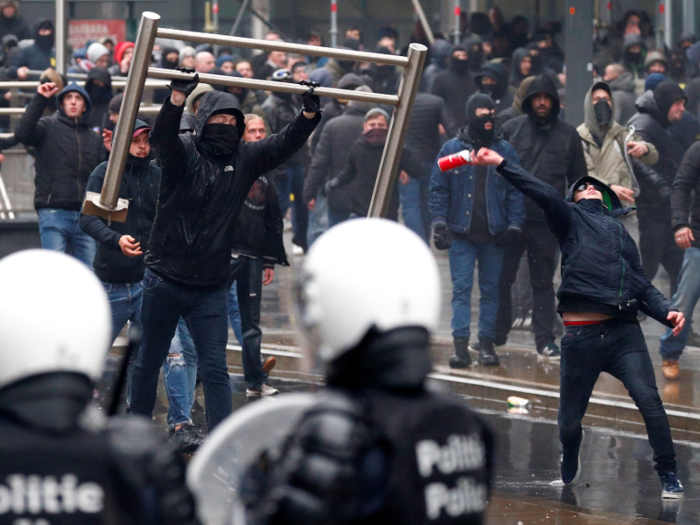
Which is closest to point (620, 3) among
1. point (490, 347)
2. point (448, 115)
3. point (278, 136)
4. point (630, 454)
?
point (448, 115)

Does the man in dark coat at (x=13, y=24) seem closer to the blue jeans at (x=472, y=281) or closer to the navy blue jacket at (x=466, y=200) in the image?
the navy blue jacket at (x=466, y=200)

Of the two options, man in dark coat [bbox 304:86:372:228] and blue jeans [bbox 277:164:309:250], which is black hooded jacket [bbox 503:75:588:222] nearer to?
man in dark coat [bbox 304:86:372:228]

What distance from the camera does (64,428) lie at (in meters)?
2.09

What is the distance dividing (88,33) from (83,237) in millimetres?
13681

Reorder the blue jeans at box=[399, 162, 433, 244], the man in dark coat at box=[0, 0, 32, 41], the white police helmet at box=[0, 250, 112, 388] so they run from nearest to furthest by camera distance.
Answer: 1. the white police helmet at box=[0, 250, 112, 388]
2. the blue jeans at box=[399, 162, 433, 244]
3. the man in dark coat at box=[0, 0, 32, 41]

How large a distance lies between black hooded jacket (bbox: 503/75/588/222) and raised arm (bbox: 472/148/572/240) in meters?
3.10

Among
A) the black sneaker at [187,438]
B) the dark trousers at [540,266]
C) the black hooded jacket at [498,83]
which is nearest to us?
the black sneaker at [187,438]

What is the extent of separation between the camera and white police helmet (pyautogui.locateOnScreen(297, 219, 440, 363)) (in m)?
2.24

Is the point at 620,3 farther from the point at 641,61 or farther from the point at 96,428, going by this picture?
the point at 96,428

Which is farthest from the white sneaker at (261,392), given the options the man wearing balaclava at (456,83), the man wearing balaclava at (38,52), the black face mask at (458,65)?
the man wearing balaclava at (38,52)

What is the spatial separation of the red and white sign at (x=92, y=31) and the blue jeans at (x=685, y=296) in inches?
587

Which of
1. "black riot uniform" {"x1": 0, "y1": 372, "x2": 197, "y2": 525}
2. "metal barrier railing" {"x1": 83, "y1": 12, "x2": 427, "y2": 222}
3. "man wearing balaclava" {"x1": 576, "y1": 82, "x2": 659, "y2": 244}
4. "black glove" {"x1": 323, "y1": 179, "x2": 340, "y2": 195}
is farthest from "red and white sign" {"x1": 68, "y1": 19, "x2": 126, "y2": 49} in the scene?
"black riot uniform" {"x1": 0, "y1": 372, "x2": 197, "y2": 525}

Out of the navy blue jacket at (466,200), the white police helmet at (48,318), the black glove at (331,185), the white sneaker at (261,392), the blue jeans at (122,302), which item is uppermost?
the white police helmet at (48,318)

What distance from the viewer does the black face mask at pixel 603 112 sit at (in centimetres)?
1021
